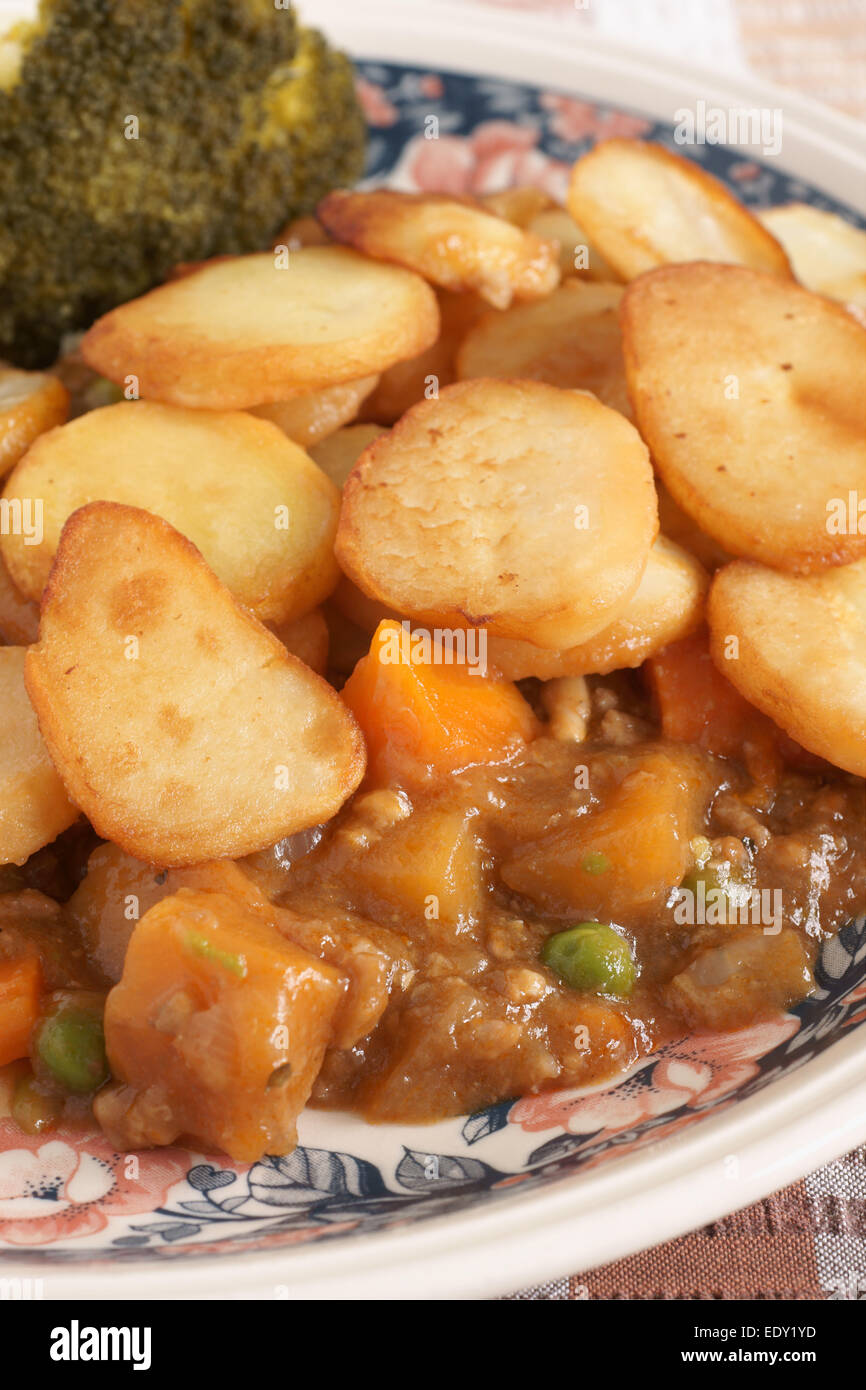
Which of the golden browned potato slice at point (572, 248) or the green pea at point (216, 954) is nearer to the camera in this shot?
the green pea at point (216, 954)

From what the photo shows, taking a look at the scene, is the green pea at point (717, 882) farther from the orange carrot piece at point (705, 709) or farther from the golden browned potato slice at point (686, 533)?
the golden browned potato slice at point (686, 533)

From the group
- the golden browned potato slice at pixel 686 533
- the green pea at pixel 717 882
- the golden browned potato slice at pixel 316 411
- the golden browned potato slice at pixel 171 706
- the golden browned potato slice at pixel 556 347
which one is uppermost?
the golden browned potato slice at pixel 556 347

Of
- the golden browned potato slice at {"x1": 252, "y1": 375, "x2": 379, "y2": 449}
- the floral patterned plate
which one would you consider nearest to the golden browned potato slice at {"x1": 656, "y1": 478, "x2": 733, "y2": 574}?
the golden browned potato slice at {"x1": 252, "y1": 375, "x2": 379, "y2": 449}

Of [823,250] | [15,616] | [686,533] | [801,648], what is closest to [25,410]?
[15,616]

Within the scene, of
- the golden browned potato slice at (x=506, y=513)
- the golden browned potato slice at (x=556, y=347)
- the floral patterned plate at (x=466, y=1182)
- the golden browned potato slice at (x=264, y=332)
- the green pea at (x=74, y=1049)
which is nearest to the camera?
the floral patterned plate at (x=466, y=1182)

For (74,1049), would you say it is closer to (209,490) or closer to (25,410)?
(209,490)

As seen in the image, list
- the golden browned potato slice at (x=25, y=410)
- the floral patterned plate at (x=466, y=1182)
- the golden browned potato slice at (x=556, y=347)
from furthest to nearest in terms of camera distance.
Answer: the golden browned potato slice at (x=556, y=347) < the golden browned potato slice at (x=25, y=410) < the floral patterned plate at (x=466, y=1182)

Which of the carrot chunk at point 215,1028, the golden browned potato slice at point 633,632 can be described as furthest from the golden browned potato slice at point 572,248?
the carrot chunk at point 215,1028
